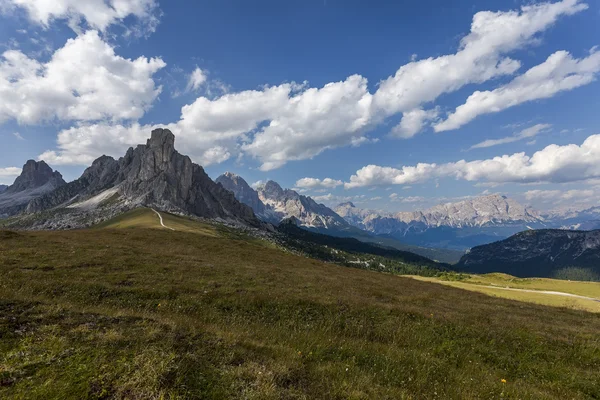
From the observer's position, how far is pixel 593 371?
12727 millimetres

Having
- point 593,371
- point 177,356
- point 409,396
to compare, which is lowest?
point 593,371

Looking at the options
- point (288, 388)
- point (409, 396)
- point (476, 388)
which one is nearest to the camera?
point (288, 388)

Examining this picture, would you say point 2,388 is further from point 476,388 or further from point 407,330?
point 407,330

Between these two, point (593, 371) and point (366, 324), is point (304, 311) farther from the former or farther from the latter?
point (593, 371)

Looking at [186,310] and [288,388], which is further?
[186,310]

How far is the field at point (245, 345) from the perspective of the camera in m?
6.75

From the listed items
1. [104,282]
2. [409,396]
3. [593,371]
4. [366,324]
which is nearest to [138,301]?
[104,282]

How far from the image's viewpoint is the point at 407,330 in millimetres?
15781

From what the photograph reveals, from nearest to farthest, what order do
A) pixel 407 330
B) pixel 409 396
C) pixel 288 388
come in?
pixel 288 388
pixel 409 396
pixel 407 330

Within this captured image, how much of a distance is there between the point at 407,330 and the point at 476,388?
6039 millimetres

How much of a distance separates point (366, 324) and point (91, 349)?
13.2m

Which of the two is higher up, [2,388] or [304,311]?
[2,388]

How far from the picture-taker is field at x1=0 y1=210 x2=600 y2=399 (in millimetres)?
6746

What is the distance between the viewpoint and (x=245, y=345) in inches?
396
